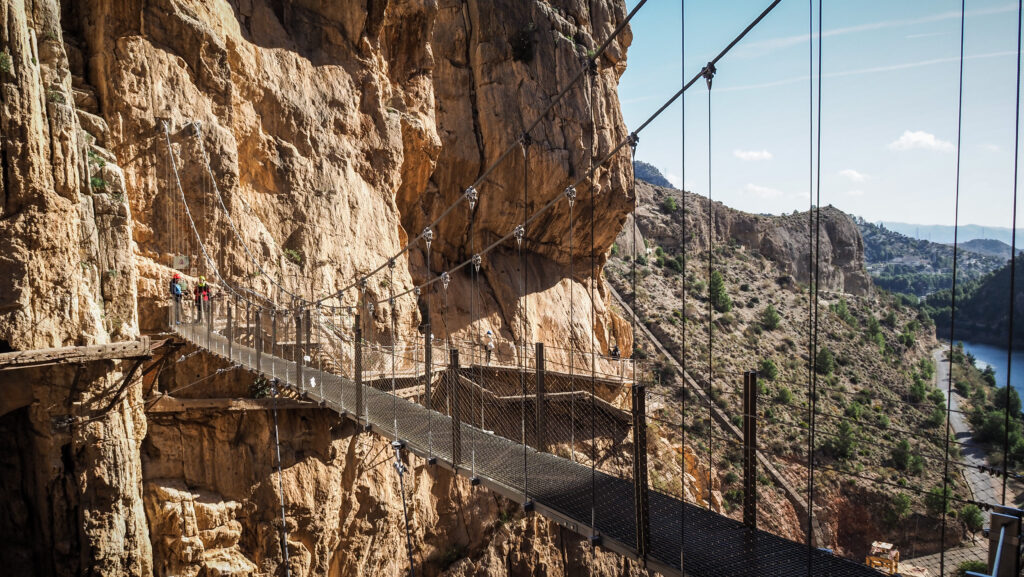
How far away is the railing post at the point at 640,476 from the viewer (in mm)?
3418

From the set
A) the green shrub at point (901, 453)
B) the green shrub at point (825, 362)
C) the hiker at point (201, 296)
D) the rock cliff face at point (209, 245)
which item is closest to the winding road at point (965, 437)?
the green shrub at point (901, 453)

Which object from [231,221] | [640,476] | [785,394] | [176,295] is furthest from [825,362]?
[640,476]

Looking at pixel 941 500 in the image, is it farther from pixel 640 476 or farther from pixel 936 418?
pixel 936 418

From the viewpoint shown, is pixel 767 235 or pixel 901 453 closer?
pixel 901 453

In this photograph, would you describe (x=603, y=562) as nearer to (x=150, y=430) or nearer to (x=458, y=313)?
(x=458, y=313)

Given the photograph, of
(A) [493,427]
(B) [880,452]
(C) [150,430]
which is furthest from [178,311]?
(B) [880,452]

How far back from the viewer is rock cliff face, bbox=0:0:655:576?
711 centimetres

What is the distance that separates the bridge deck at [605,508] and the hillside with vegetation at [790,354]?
11.6m

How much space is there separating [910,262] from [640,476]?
90.6 meters

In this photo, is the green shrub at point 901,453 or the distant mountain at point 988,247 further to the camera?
the distant mountain at point 988,247

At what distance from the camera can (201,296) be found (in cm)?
819

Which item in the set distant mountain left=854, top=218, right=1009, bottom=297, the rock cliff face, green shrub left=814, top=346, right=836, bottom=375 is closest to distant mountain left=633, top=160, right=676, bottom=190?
distant mountain left=854, top=218, right=1009, bottom=297

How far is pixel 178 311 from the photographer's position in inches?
324

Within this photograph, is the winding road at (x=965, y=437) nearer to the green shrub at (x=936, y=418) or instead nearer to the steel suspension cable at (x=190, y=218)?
the green shrub at (x=936, y=418)
